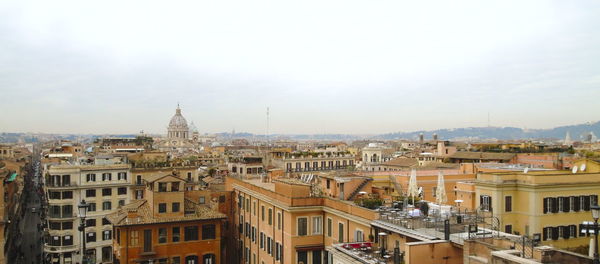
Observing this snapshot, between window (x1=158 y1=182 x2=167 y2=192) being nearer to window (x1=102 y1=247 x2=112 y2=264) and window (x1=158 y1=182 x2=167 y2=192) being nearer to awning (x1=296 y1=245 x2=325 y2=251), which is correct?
awning (x1=296 y1=245 x2=325 y2=251)

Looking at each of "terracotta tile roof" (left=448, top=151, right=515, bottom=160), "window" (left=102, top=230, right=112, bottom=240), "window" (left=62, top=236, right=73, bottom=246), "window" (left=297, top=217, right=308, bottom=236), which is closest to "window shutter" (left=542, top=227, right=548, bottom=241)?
"window" (left=297, top=217, right=308, bottom=236)

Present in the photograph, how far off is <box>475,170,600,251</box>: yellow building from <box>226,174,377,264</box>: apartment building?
7.39 metres

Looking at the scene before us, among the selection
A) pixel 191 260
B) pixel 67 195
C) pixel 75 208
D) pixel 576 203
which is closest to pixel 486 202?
pixel 576 203

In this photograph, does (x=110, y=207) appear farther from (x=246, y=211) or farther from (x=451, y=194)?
(x=451, y=194)

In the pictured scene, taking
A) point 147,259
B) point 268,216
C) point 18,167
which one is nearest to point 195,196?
point 147,259

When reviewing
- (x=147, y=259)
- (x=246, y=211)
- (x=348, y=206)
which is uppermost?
(x=348, y=206)

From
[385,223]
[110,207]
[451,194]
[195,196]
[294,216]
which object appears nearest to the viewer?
[385,223]

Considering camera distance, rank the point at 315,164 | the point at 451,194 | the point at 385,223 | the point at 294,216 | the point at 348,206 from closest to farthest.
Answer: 1. the point at 385,223
2. the point at 348,206
3. the point at 294,216
4. the point at 451,194
5. the point at 315,164

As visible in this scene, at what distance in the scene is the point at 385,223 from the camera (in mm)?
23141

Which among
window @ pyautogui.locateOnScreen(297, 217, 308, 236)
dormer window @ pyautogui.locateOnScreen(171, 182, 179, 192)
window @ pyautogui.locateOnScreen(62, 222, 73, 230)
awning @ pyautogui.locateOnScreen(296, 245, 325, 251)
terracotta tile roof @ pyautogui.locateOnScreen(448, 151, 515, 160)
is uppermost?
terracotta tile roof @ pyautogui.locateOnScreen(448, 151, 515, 160)

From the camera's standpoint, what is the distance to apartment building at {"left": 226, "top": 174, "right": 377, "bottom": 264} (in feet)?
93.7

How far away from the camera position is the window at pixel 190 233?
4069 cm

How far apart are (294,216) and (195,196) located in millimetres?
17158

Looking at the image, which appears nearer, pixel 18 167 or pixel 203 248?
pixel 203 248
